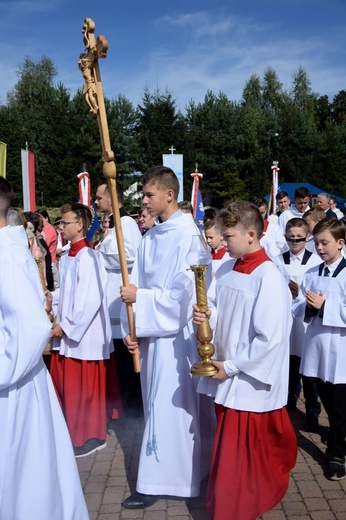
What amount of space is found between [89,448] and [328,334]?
2290mm

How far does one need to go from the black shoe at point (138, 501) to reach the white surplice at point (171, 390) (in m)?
Result: 0.06

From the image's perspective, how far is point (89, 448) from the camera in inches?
186

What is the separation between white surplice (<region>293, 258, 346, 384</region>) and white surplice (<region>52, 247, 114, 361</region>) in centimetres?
178

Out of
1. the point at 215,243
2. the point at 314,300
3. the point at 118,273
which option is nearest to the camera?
the point at 314,300

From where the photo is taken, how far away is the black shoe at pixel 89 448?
4.68 m

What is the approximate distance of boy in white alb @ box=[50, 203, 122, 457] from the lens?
4695 mm

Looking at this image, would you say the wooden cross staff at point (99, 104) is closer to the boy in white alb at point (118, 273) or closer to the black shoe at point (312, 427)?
A: the boy in white alb at point (118, 273)

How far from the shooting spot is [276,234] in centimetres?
786

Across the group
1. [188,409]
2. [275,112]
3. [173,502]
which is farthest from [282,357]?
[275,112]

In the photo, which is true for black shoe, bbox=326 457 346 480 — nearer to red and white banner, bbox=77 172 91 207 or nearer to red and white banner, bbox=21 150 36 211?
red and white banner, bbox=21 150 36 211

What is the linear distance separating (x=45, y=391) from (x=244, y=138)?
39510 mm

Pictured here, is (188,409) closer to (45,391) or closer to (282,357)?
(282,357)

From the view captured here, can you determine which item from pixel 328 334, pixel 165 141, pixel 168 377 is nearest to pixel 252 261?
pixel 168 377

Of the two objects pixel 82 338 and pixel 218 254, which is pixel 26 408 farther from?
pixel 218 254
